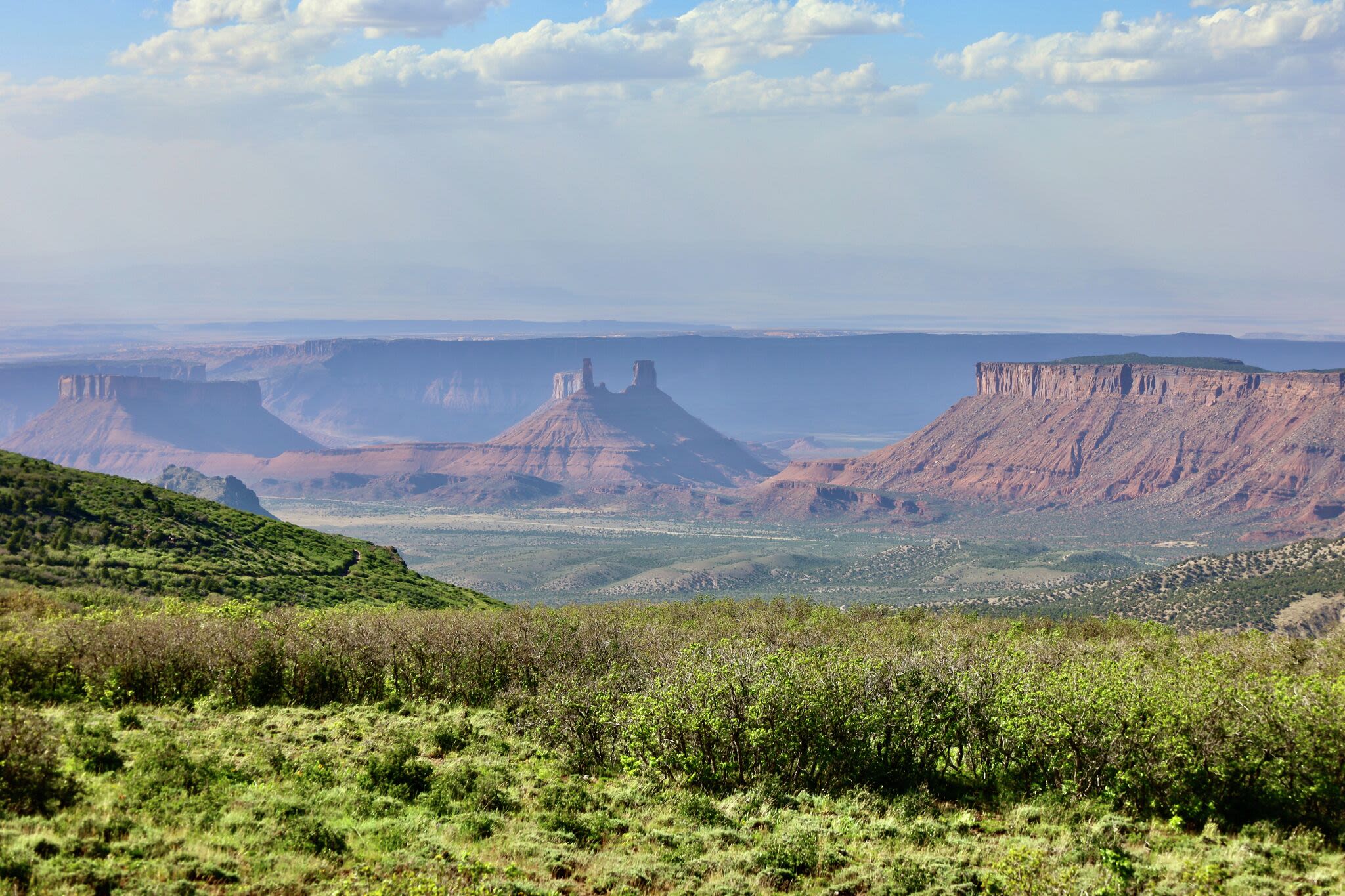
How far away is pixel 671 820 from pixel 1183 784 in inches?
454

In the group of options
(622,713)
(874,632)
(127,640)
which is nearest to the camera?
(622,713)

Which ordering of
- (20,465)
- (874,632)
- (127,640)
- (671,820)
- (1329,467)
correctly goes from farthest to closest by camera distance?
(1329,467) < (20,465) < (874,632) < (127,640) < (671,820)

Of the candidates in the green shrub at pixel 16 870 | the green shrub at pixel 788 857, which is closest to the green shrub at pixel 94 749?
the green shrub at pixel 16 870

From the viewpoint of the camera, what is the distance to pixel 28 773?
1919 centimetres

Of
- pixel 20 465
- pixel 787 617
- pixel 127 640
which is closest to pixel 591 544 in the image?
pixel 20 465

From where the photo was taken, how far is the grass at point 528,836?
60.5ft

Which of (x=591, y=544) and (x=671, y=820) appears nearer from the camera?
(x=671, y=820)

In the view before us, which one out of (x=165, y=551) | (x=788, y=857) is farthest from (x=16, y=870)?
(x=165, y=551)

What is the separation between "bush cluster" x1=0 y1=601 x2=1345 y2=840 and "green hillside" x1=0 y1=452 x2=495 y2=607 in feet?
53.6

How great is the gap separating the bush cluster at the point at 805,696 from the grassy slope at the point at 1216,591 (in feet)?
140

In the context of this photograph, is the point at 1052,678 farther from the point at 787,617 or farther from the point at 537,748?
the point at 787,617

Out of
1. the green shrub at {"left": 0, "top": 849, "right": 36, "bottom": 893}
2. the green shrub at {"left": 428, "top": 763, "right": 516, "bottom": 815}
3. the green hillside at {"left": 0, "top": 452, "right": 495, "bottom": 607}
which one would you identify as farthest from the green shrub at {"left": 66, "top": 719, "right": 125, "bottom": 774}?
the green hillside at {"left": 0, "top": 452, "right": 495, "bottom": 607}

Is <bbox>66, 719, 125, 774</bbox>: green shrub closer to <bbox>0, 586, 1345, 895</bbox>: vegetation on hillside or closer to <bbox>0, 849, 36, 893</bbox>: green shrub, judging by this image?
<bbox>0, 586, 1345, 895</bbox>: vegetation on hillside

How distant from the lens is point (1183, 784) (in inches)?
951
